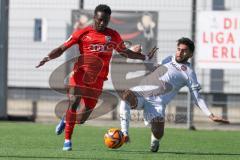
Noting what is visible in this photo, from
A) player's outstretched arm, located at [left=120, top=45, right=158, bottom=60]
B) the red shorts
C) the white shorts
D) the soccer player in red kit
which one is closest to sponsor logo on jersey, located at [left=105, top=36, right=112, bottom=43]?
the soccer player in red kit

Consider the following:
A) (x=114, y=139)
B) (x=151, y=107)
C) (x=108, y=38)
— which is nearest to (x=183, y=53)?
(x=151, y=107)

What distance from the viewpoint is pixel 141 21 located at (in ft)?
64.7

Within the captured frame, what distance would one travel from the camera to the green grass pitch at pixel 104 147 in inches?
458

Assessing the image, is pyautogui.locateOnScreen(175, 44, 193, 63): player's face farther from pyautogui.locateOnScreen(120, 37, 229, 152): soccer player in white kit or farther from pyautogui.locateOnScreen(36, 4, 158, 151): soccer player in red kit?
pyautogui.locateOnScreen(36, 4, 158, 151): soccer player in red kit

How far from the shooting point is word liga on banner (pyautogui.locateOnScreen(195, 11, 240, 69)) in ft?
62.6

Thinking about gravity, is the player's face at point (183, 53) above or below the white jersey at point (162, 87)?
above

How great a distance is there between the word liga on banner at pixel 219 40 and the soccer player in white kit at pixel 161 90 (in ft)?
19.6

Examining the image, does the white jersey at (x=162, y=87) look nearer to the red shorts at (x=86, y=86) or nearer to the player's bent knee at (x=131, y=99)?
the player's bent knee at (x=131, y=99)

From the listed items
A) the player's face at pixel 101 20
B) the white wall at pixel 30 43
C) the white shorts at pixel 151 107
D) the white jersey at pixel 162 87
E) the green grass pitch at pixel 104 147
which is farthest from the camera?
the white wall at pixel 30 43

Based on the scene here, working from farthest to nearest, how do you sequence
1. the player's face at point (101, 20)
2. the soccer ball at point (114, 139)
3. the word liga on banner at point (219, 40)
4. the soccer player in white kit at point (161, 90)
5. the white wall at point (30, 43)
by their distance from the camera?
the white wall at point (30, 43)
the word liga on banner at point (219, 40)
the soccer player in white kit at point (161, 90)
the player's face at point (101, 20)
the soccer ball at point (114, 139)

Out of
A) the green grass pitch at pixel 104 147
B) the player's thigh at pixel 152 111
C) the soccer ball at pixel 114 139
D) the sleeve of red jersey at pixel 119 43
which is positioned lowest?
the green grass pitch at pixel 104 147

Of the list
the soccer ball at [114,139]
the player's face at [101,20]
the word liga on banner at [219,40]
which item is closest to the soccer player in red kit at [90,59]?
the player's face at [101,20]

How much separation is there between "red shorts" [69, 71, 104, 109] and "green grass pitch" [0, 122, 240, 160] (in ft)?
2.37

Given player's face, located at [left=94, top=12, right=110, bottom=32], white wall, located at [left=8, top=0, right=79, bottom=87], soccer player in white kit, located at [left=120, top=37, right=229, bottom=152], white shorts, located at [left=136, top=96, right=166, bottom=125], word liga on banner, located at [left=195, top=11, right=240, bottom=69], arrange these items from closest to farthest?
player's face, located at [left=94, top=12, right=110, bottom=32]
soccer player in white kit, located at [left=120, top=37, right=229, bottom=152]
white shorts, located at [left=136, top=96, right=166, bottom=125]
word liga on banner, located at [left=195, top=11, right=240, bottom=69]
white wall, located at [left=8, top=0, right=79, bottom=87]
